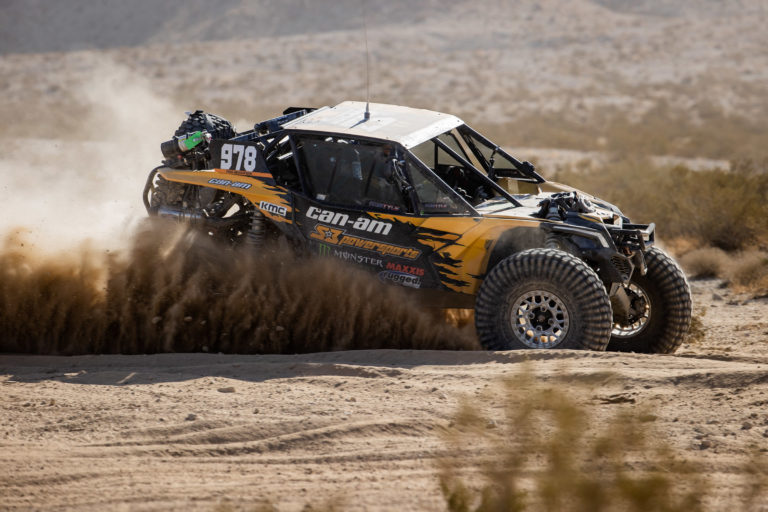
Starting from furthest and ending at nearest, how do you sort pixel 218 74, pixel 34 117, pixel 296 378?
pixel 218 74, pixel 34 117, pixel 296 378

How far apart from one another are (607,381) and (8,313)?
16.9ft

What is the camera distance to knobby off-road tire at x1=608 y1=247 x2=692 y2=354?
7.43m

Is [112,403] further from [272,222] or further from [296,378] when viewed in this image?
[272,222]

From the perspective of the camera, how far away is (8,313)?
7.75 meters

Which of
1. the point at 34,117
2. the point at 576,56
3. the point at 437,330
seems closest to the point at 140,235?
the point at 437,330

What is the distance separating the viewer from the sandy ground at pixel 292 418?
4.66m

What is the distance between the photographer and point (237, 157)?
7773mm

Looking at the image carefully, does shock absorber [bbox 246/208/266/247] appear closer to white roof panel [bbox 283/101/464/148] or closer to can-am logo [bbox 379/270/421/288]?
white roof panel [bbox 283/101/464/148]

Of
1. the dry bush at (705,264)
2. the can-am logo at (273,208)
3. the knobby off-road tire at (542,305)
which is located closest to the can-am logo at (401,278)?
the knobby off-road tire at (542,305)

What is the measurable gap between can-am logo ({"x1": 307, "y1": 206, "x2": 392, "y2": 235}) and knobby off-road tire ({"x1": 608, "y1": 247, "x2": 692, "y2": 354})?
2252 mm

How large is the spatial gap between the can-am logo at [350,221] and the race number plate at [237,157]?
650 mm

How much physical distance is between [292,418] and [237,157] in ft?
9.79

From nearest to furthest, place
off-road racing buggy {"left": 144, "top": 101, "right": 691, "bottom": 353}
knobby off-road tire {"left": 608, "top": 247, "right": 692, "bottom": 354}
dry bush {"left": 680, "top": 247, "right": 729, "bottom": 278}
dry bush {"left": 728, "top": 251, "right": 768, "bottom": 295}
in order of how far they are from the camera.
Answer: off-road racing buggy {"left": 144, "top": 101, "right": 691, "bottom": 353} → knobby off-road tire {"left": 608, "top": 247, "right": 692, "bottom": 354} → dry bush {"left": 728, "top": 251, "right": 768, "bottom": 295} → dry bush {"left": 680, "top": 247, "right": 729, "bottom": 278}

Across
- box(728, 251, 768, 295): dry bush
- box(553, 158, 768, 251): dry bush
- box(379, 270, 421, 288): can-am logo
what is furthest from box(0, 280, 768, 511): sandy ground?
box(553, 158, 768, 251): dry bush
